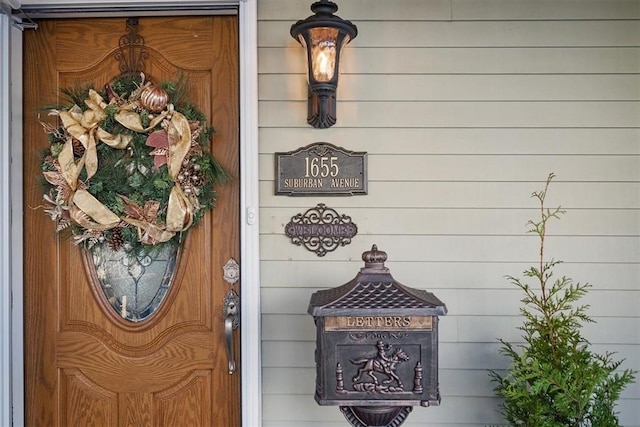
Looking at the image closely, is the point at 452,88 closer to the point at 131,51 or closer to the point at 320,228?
the point at 320,228

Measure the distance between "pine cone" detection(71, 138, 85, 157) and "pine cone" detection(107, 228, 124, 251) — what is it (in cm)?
32

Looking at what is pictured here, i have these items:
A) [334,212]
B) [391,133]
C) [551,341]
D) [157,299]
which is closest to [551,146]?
[391,133]

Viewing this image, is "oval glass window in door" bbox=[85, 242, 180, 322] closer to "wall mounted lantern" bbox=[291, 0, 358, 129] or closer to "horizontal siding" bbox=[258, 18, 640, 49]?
"wall mounted lantern" bbox=[291, 0, 358, 129]

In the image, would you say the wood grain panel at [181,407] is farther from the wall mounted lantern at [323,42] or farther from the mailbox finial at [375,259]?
the wall mounted lantern at [323,42]

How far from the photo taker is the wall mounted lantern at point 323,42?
1554 millimetres

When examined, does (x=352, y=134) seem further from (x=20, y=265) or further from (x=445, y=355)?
(x=20, y=265)

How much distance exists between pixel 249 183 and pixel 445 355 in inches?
40.5

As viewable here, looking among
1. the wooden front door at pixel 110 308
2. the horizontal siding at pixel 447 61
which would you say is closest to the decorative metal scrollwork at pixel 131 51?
the wooden front door at pixel 110 308

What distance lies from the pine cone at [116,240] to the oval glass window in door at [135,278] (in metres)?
0.03

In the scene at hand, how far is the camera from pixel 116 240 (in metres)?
1.78

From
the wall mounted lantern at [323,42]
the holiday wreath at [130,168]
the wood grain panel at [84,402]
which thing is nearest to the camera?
the wall mounted lantern at [323,42]

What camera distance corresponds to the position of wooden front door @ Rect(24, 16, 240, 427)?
1.81 m

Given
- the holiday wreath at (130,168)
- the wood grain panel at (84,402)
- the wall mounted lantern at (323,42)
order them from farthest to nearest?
the wood grain panel at (84,402)
the holiday wreath at (130,168)
the wall mounted lantern at (323,42)

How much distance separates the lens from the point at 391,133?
1.78 metres
